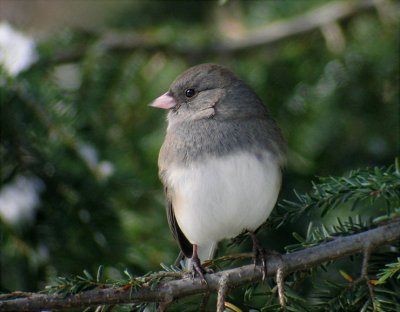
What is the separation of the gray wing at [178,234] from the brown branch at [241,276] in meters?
0.59

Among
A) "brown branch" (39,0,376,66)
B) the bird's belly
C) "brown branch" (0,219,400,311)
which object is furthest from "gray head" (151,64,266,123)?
"brown branch" (0,219,400,311)

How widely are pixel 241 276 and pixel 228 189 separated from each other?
1.27 feet

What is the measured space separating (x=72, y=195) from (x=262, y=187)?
793mm

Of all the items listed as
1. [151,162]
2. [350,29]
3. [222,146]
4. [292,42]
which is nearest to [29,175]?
[151,162]

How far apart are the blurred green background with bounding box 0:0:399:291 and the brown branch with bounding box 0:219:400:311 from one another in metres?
0.77

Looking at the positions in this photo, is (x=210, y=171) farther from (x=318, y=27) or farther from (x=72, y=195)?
(x=318, y=27)

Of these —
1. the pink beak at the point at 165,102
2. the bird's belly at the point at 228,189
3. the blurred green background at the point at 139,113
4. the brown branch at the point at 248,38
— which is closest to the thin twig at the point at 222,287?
the bird's belly at the point at 228,189

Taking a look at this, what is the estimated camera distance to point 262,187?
2010 mm

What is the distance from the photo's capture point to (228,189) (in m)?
1.99

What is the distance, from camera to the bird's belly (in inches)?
78.5

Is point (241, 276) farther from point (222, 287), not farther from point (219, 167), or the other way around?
point (219, 167)

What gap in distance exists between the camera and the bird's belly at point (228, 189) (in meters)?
1.99

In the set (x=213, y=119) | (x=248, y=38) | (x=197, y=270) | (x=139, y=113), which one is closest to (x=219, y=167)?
(x=213, y=119)

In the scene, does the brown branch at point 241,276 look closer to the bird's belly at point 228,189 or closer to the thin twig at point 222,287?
the thin twig at point 222,287
